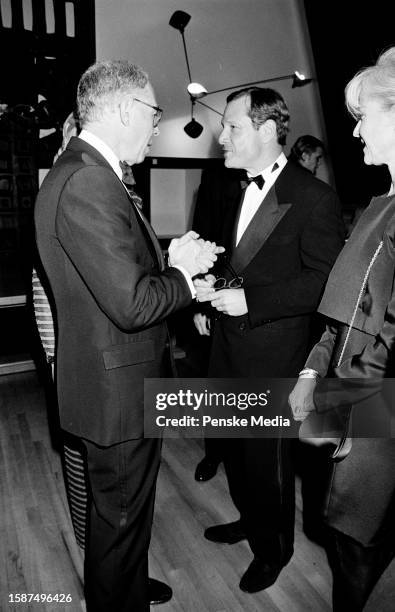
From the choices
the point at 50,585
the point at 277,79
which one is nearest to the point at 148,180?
the point at 277,79

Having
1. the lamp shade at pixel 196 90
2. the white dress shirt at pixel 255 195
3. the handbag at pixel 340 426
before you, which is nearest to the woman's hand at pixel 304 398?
the handbag at pixel 340 426

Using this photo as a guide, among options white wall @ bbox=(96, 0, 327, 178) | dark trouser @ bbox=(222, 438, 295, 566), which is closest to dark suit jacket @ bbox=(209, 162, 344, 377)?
dark trouser @ bbox=(222, 438, 295, 566)

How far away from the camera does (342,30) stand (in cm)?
604

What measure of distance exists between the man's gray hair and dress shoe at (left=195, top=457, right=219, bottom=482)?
216 cm

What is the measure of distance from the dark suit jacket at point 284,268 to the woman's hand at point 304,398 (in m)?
0.35

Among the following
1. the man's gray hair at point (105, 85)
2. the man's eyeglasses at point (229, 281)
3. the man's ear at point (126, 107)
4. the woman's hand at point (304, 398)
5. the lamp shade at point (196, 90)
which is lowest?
the woman's hand at point (304, 398)

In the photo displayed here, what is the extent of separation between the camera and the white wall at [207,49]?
242 inches

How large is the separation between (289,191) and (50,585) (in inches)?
77.3

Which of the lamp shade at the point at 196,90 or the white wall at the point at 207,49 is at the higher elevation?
the white wall at the point at 207,49

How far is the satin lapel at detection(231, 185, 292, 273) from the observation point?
214 cm

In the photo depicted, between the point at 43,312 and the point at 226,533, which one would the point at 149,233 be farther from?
→ the point at 226,533

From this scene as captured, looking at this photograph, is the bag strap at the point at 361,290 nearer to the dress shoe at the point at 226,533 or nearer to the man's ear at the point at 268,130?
the man's ear at the point at 268,130

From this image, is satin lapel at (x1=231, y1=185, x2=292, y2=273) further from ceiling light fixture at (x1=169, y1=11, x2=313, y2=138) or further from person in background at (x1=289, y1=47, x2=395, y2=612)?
ceiling light fixture at (x1=169, y1=11, x2=313, y2=138)

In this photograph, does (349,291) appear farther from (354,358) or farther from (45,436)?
(45,436)
